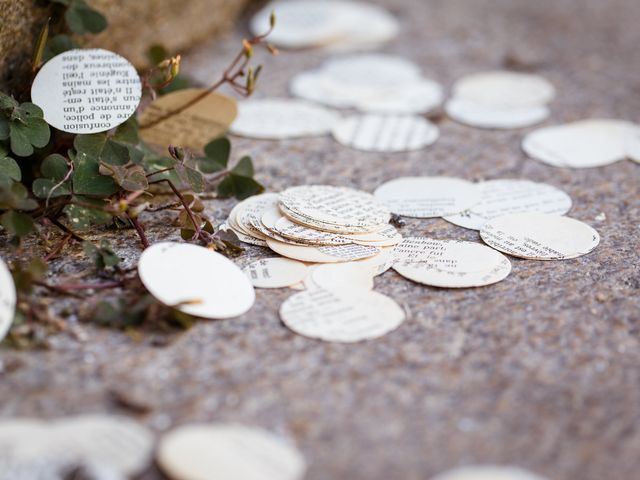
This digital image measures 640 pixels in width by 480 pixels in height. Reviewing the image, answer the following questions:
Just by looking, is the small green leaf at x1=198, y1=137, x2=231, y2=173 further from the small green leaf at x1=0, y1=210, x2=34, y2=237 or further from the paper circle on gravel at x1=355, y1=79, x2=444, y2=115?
the paper circle on gravel at x1=355, y1=79, x2=444, y2=115

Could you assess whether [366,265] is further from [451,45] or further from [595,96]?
[451,45]

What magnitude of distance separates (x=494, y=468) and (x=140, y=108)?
90 centimetres

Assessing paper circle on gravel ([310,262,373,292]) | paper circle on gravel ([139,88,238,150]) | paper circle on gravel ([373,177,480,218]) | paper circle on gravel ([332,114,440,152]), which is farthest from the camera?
paper circle on gravel ([332,114,440,152])

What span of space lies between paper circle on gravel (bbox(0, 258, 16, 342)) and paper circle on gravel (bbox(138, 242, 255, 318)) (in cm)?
14

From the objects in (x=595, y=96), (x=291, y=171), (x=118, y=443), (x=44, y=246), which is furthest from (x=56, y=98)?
(x=595, y=96)

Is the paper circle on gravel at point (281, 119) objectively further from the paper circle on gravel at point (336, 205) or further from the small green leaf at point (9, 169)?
the small green leaf at point (9, 169)

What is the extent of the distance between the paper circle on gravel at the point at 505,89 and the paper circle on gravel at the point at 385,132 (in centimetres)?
18

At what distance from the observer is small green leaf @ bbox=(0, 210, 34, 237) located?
97cm

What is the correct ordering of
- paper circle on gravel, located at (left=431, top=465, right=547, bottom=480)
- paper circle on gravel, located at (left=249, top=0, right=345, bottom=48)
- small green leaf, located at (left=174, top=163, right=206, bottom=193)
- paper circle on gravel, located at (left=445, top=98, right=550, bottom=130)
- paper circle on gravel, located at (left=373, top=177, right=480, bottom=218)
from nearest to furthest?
paper circle on gravel, located at (left=431, top=465, right=547, bottom=480) → small green leaf, located at (left=174, top=163, right=206, bottom=193) → paper circle on gravel, located at (left=373, top=177, right=480, bottom=218) → paper circle on gravel, located at (left=445, top=98, right=550, bottom=130) → paper circle on gravel, located at (left=249, top=0, right=345, bottom=48)

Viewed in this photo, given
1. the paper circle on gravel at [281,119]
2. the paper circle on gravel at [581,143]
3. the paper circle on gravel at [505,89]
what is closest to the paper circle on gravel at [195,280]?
the paper circle on gravel at [281,119]

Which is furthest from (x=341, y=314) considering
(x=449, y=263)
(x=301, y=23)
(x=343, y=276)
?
(x=301, y=23)

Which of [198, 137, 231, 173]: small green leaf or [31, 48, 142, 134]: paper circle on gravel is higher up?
[31, 48, 142, 134]: paper circle on gravel

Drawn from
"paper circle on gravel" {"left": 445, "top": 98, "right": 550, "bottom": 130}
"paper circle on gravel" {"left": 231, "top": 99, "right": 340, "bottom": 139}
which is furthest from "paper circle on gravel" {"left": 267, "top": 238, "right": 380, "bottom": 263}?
"paper circle on gravel" {"left": 445, "top": 98, "right": 550, "bottom": 130}

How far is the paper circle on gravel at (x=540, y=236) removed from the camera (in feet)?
3.62
